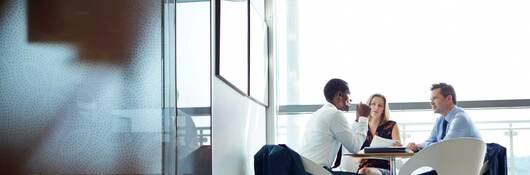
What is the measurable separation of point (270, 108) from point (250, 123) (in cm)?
109

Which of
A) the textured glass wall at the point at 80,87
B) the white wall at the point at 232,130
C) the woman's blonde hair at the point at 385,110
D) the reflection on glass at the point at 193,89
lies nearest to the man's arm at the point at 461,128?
the woman's blonde hair at the point at 385,110

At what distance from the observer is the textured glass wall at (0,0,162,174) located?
2299 millimetres

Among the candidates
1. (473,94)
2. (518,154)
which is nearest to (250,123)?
(473,94)

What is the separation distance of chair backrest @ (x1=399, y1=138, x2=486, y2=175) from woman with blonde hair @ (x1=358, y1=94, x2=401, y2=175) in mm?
1004

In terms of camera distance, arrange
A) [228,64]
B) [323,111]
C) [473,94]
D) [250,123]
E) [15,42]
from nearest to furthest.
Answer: [15,42] < [228,64] < [323,111] < [250,123] < [473,94]

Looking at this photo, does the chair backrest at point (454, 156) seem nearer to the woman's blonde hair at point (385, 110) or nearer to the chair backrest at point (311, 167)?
the chair backrest at point (311, 167)

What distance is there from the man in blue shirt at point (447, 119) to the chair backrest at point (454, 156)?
816 mm

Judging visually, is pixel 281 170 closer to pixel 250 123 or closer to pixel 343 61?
pixel 250 123

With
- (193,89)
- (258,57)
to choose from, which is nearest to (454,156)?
(193,89)

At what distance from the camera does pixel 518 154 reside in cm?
570

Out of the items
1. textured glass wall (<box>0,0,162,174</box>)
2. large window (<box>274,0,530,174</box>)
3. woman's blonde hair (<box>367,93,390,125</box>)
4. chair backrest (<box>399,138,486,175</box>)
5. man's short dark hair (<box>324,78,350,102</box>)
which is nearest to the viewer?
textured glass wall (<box>0,0,162,174</box>)

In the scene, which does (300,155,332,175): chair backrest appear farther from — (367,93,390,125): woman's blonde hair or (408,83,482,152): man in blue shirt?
(367,93,390,125): woman's blonde hair

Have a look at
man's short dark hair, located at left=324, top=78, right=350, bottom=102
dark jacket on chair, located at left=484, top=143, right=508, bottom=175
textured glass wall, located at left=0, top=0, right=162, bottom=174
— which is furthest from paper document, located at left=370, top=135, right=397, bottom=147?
textured glass wall, located at left=0, top=0, right=162, bottom=174

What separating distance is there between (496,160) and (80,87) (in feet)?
9.14
